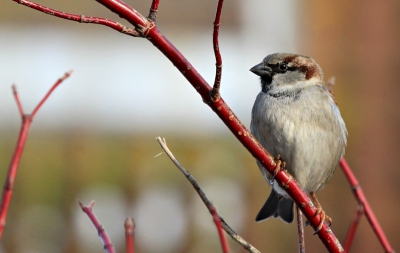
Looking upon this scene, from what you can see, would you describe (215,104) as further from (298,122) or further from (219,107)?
(298,122)

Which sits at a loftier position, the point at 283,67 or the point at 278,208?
the point at 283,67

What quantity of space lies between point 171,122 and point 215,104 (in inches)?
140

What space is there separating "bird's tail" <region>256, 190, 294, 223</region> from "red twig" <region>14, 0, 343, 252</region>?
711mm

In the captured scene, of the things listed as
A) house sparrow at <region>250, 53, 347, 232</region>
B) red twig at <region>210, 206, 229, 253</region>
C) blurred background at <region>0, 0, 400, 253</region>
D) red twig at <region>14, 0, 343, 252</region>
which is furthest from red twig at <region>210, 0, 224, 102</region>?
blurred background at <region>0, 0, 400, 253</region>

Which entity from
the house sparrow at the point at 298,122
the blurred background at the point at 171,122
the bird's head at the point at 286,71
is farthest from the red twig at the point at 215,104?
the blurred background at the point at 171,122

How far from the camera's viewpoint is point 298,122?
5.60 feet

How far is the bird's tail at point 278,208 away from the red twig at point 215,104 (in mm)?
711

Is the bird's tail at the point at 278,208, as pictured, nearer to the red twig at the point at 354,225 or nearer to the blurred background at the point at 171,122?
the red twig at the point at 354,225

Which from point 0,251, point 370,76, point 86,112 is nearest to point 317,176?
point 0,251

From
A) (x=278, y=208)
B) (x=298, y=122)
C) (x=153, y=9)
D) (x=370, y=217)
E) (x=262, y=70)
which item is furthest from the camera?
(x=278, y=208)

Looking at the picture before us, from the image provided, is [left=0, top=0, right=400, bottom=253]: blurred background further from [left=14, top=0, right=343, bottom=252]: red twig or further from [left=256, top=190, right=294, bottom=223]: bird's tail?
[left=14, top=0, right=343, bottom=252]: red twig

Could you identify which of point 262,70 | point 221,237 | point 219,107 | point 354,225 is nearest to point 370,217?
point 354,225

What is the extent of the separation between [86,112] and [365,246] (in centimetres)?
228

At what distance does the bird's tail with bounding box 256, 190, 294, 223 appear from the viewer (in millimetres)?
1985
